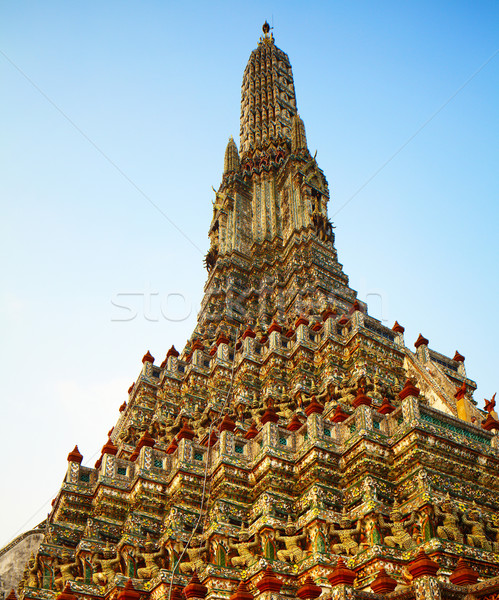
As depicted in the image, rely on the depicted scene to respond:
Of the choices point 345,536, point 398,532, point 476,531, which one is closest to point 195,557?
point 345,536

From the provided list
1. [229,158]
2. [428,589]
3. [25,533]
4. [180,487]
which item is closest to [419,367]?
[180,487]

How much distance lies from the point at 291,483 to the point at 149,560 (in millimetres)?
3769

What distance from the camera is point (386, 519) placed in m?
13.2

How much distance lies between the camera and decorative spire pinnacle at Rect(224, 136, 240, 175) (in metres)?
41.0

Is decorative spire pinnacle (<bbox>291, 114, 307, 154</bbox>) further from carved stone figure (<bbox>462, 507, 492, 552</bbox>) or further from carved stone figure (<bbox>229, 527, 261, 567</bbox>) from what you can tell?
carved stone figure (<bbox>462, 507, 492, 552</bbox>)

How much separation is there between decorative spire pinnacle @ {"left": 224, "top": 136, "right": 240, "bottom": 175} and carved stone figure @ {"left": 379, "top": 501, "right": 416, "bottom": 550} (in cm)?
3066

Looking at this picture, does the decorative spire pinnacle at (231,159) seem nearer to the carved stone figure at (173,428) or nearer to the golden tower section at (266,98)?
the golden tower section at (266,98)

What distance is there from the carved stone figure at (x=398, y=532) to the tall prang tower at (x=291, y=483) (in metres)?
0.03

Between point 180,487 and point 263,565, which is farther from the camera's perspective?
point 180,487

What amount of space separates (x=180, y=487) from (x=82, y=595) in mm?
3319

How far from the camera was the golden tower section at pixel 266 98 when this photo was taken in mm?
43562

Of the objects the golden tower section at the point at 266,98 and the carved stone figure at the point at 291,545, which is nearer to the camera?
the carved stone figure at the point at 291,545

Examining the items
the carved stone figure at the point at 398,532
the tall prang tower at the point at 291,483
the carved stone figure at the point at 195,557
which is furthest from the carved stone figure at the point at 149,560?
the carved stone figure at the point at 398,532

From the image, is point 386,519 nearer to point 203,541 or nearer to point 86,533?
point 203,541
